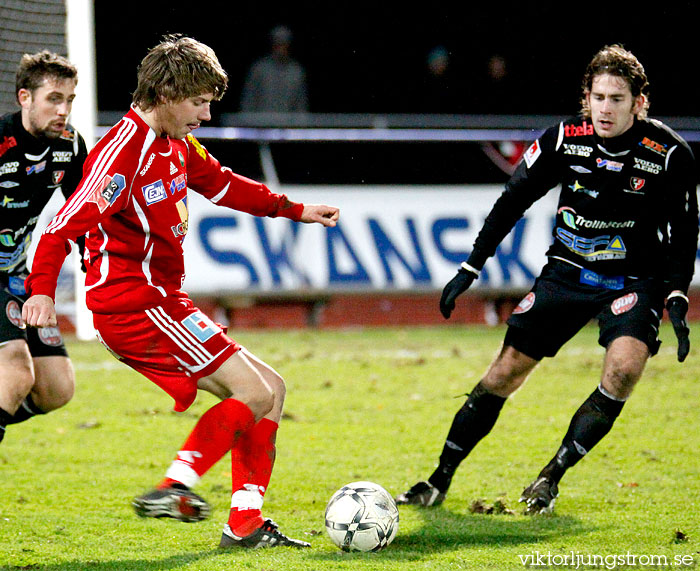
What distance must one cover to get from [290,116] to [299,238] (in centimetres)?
192

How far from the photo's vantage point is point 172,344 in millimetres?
4074

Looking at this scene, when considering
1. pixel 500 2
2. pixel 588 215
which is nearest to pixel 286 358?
pixel 588 215

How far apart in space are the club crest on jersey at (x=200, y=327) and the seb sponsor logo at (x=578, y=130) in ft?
6.68

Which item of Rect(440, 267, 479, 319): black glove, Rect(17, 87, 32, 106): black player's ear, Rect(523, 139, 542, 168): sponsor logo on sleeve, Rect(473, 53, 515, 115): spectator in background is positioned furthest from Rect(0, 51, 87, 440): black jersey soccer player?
Rect(473, 53, 515, 115): spectator in background

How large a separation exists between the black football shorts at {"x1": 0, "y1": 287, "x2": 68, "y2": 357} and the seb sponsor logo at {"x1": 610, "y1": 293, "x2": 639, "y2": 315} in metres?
2.62

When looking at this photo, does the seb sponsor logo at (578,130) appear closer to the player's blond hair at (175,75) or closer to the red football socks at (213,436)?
the player's blond hair at (175,75)

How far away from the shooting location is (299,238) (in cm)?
1102

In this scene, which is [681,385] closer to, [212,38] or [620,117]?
[620,117]

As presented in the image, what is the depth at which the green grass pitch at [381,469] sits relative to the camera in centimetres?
425

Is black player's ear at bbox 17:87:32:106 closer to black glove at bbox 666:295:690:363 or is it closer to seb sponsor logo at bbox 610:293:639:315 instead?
seb sponsor logo at bbox 610:293:639:315

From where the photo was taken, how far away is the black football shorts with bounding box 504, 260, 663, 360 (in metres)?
5.04

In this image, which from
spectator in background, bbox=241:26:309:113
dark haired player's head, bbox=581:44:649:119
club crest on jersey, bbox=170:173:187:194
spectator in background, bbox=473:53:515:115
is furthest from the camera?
spectator in background, bbox=473:53:515:115

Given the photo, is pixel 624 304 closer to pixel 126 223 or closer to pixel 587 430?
pixel 587 430

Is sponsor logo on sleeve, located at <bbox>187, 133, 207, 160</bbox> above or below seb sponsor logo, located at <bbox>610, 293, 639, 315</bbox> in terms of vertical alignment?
above
